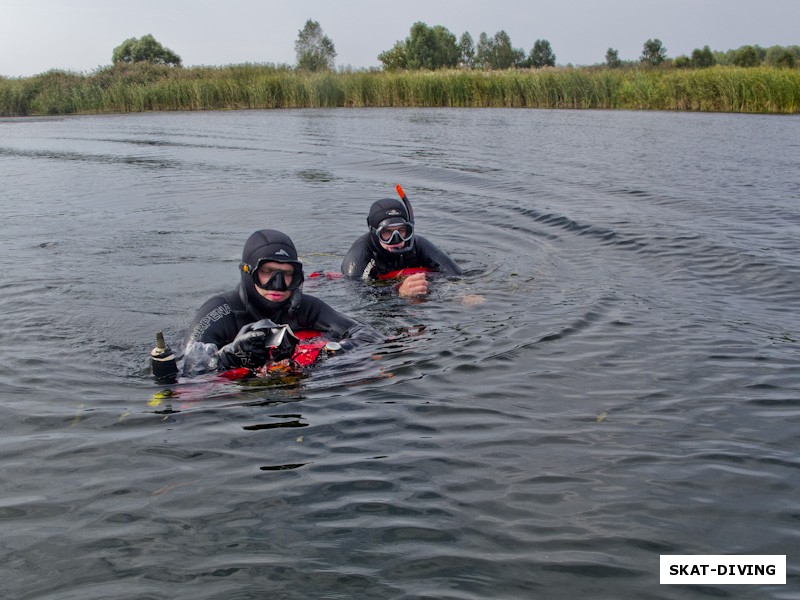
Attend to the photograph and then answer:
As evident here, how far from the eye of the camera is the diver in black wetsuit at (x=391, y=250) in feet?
29.9

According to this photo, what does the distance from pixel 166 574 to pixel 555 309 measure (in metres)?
5.25

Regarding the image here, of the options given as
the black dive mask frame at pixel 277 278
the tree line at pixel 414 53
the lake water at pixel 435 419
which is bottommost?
the lake water at pixel 435 419

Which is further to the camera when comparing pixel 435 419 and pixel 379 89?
pixel 379 89

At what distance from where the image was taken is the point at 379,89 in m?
41.3

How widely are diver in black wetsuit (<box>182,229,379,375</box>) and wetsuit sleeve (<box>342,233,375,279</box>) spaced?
2574 mm

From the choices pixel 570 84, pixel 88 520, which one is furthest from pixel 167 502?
pixel 570 84

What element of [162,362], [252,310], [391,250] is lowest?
[162,362]

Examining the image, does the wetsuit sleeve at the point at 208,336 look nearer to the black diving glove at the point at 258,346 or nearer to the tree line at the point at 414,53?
the black diving glove at the point at 258,346

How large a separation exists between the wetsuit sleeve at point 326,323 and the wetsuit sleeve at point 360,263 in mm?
2314

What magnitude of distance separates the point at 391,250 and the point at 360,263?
0.41 meters

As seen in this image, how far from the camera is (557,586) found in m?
3.69

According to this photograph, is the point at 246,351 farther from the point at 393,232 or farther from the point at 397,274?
the point at 397,274

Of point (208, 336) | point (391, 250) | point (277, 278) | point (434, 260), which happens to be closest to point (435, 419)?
point (277, 278)

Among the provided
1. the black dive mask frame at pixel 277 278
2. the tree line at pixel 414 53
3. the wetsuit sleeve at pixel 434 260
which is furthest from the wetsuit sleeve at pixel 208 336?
the tree line at pixel 414 53
